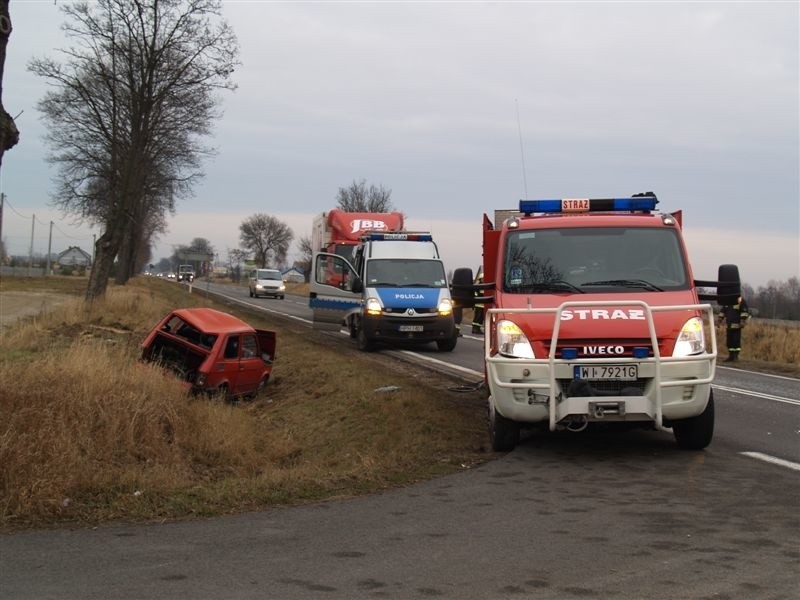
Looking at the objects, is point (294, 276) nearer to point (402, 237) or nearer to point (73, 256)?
point (73, 256)

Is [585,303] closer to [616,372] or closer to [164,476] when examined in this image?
[616,372]

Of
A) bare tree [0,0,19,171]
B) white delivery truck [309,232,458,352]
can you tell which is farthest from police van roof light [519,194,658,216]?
white delivery truck [309,232,458,352]

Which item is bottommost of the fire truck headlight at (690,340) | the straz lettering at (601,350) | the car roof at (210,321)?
the car roof at (210,321)

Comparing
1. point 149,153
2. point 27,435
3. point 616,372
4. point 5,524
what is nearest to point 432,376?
point 616,372

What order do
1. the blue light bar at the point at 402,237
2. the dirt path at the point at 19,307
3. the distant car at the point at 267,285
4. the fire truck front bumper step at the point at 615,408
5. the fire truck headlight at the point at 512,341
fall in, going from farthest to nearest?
the distant car at the point at 267,285
the dirt path at the point at 19,307
the blue light bar at the point at 402,237
the fire truck headlight at the point at 512,341
the fire truck front bumper step at the point at 615,408

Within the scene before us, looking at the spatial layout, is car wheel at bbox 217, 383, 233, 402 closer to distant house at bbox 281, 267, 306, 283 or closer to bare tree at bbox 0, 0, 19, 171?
bare tree at bbox 0, 0, 19, 171

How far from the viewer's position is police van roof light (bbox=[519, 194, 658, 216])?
8.44 m

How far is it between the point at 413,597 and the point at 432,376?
9392 millimetres

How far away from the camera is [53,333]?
19.9 metres

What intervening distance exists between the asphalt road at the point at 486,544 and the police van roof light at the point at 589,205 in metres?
2.89

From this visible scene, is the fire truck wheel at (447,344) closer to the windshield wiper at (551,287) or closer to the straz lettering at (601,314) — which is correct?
the windshield wiper at (551,287)

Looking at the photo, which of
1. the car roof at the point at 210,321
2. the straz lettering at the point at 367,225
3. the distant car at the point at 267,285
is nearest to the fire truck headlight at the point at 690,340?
the car roof at the point at 210,321

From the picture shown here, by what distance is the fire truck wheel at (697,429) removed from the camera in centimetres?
737

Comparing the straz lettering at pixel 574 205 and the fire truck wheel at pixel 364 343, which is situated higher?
the straz lettering at pixel 574 205
